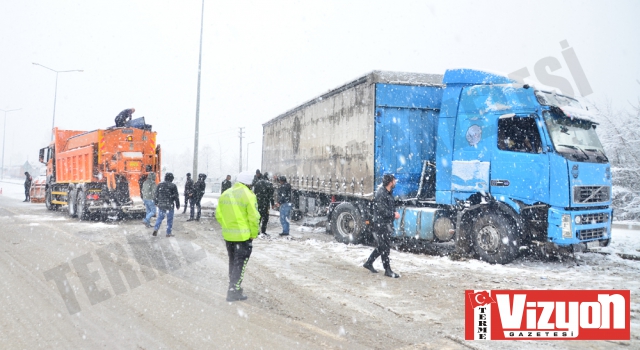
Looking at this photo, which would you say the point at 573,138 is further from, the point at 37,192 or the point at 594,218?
the point at 37,192

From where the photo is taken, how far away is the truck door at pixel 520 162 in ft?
24.8

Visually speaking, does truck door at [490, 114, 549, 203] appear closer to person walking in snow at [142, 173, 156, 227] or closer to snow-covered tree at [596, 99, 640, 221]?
person walking in snow at [142, 173, 156, 227]

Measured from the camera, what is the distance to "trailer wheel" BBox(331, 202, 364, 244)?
406 inches

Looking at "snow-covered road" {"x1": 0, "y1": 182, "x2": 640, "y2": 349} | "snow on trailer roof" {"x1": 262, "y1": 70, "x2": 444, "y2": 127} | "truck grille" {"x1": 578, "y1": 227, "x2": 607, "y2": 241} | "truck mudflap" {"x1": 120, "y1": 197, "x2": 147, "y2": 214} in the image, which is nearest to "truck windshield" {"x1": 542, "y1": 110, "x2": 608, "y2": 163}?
"truck grille" {"x1": 578, "y1": 227, "x2": 607, "y2": 241}

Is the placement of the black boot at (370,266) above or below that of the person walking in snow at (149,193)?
below

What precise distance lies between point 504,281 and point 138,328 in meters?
5.30

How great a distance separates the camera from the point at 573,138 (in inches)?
306

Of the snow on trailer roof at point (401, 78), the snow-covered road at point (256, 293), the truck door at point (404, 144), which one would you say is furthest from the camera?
the snow on trailer roof at point (401, 78)

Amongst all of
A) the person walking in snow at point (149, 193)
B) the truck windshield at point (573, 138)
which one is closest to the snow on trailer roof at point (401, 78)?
the truck windshield at point (573, 138)

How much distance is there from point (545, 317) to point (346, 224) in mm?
6421

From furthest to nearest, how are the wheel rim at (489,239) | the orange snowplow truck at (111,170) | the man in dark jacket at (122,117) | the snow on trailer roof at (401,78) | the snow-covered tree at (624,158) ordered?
the snow-covered tree at (624,158)
the man in dark jacket at (122,117)
the orange snowplow truck at (111,170)
the snow on trailer roof at (401,78)
the wheel rim at (489,239)

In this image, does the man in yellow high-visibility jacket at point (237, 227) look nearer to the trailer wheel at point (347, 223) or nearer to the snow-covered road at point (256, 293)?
the snow-covered road at point (256, 293)

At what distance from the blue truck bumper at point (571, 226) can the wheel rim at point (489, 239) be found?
908mm

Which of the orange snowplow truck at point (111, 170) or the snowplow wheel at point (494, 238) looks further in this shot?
the orange snowplow truck at point (111, 170)
